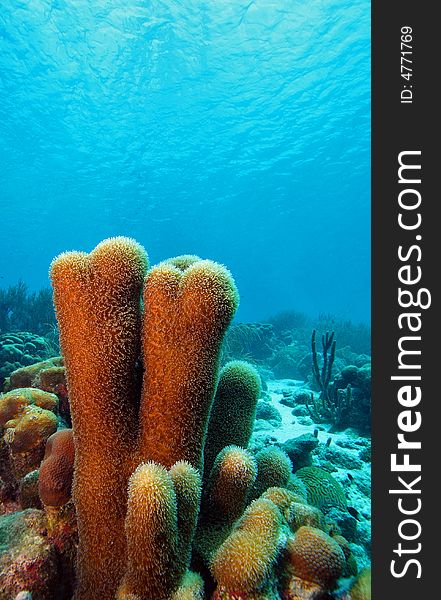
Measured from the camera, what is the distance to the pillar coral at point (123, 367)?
1528 mm

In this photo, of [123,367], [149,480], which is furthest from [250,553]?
[123,367]

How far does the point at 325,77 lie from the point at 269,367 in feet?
74.1

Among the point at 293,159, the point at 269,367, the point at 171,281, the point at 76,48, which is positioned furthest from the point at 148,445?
the point at 293,159

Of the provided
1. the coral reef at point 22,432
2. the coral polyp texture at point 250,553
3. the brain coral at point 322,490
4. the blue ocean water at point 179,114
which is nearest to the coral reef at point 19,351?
the coral reef at point 22,432

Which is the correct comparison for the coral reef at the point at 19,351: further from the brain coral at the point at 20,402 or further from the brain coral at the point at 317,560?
the brain coral at the point at 317,560

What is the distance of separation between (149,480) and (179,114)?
3394cm

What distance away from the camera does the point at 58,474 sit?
1848 mm

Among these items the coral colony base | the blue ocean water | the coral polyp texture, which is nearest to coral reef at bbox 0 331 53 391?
the coral colony base

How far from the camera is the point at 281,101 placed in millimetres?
28484

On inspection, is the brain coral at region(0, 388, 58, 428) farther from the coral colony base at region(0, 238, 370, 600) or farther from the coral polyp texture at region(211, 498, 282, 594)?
the coral polyp texture at region(211, 498, 282, 594)

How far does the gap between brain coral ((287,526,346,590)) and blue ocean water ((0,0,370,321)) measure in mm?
25612

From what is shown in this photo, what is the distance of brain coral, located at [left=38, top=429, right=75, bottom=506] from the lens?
1849 mm

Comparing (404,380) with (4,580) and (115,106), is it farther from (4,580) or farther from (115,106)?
(115,106)

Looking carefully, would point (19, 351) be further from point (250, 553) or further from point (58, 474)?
point (250, 553)
